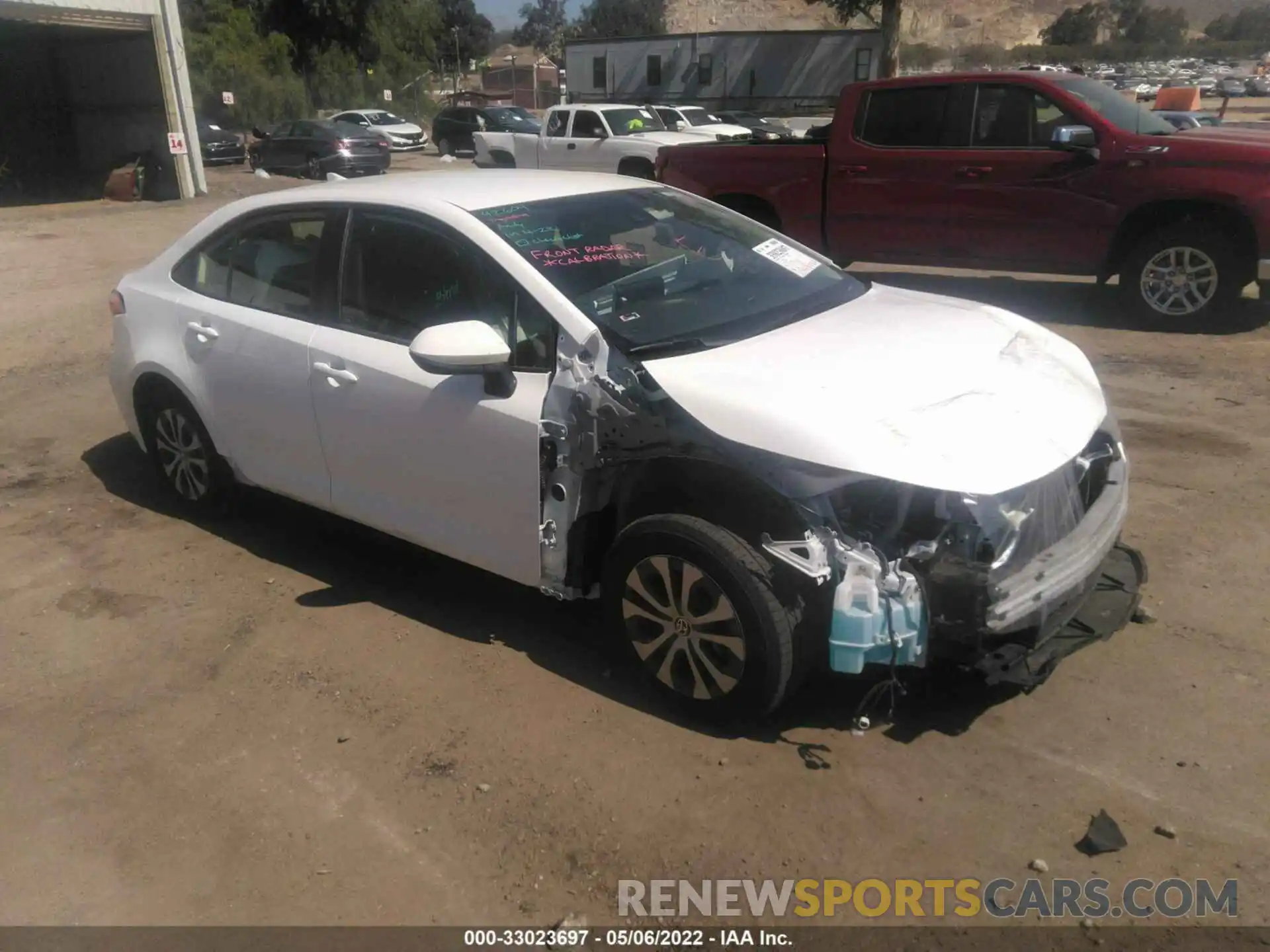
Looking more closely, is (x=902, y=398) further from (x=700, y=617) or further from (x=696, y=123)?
(x=696, y=123)

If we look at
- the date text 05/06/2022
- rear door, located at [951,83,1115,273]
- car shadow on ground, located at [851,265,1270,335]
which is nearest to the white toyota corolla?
the date text 05/06/2022

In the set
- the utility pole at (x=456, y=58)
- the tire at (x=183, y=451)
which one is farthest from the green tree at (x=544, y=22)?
the tire at (x=183, y=451)

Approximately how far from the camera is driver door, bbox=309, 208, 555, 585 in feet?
12.0

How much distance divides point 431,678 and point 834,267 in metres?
2.42

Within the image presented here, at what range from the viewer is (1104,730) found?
3387mm

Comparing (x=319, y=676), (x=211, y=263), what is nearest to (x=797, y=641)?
(x=319, y=676)

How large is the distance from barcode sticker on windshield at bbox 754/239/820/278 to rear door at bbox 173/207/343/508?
1742 millimetres

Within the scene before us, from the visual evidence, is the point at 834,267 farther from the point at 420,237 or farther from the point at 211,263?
the point at 211,263

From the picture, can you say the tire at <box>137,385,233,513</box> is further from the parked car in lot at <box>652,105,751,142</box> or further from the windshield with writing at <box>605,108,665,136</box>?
the parked car in lot at <box>652,105,751,142</box>

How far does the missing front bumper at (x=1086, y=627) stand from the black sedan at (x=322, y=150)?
2300cm

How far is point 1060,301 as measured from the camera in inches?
372

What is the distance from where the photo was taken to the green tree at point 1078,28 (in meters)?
102

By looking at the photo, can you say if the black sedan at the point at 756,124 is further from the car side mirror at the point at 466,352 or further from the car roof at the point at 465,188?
the car side mirror at the point at 466,352

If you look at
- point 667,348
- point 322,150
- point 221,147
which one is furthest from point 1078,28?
point 667,348
